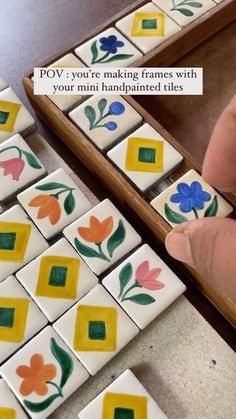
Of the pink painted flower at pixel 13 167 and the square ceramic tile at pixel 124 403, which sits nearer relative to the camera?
the square ceramic tile at pixel 124 403

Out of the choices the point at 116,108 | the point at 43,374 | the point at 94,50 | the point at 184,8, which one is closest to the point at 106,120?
the point at 116,108

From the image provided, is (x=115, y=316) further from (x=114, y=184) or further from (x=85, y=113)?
(x=85, y=113)

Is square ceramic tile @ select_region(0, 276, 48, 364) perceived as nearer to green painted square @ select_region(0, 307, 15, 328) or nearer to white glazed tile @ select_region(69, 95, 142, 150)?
green painted square @ select_region(0, 307, 15, 328)

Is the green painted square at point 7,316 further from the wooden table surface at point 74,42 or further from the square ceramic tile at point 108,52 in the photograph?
the square ceramic tile at point 108,52

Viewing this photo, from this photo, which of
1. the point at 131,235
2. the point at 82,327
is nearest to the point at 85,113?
the point at 131,235

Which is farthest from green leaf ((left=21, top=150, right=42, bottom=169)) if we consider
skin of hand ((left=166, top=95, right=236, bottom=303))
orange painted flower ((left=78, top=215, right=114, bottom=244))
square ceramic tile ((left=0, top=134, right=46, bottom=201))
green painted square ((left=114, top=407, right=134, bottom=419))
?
green painted square ((left=114, top=407, right=134, bottom=419))

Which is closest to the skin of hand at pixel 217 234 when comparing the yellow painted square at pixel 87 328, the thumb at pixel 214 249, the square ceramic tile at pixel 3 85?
the thumb at pixel 214 249

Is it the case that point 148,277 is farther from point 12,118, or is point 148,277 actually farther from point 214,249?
point 12,118
